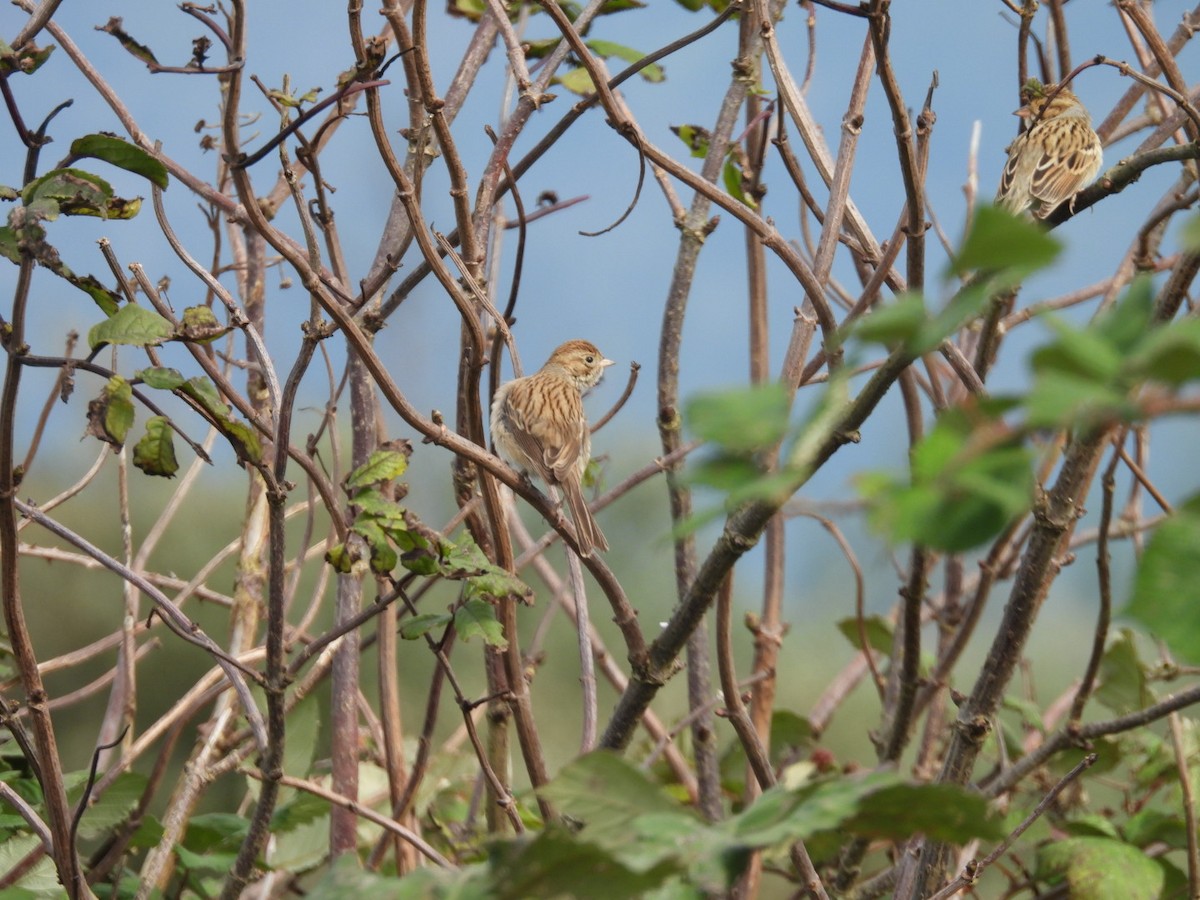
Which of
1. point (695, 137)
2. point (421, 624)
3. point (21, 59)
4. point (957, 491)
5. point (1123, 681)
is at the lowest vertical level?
point (1123, 681)

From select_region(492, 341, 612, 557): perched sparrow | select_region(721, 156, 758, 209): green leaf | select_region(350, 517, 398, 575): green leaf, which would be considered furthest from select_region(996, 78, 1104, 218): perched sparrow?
select_region(350, 517, 398, 575): green leaf

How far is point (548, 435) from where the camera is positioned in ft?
10.3

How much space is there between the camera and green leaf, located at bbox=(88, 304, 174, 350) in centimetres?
133

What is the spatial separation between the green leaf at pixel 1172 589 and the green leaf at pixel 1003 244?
142 millimetres

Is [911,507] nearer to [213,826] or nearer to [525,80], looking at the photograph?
[525,80]

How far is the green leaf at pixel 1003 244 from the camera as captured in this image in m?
0.46

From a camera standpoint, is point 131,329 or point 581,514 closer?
point 131,329

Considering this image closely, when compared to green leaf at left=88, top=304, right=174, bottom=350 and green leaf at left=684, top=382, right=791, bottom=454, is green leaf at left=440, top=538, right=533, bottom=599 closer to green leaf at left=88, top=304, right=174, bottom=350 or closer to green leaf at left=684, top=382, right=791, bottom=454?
green leaf at left=88, top=304, right=174, bottom=350

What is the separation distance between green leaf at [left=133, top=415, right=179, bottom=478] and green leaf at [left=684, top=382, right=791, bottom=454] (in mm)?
1058

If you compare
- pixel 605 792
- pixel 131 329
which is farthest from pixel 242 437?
pixel 605 792

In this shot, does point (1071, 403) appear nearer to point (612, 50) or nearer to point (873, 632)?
point (612, 50)

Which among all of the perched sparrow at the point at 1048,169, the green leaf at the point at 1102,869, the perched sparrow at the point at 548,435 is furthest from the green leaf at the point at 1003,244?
the perched sparrow at the point at 1048,169

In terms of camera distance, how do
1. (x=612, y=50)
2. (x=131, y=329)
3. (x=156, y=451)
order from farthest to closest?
(x=612, y=50) < (x=156, y=451) < (x=131, y=329)

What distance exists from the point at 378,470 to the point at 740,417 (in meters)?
1.17
